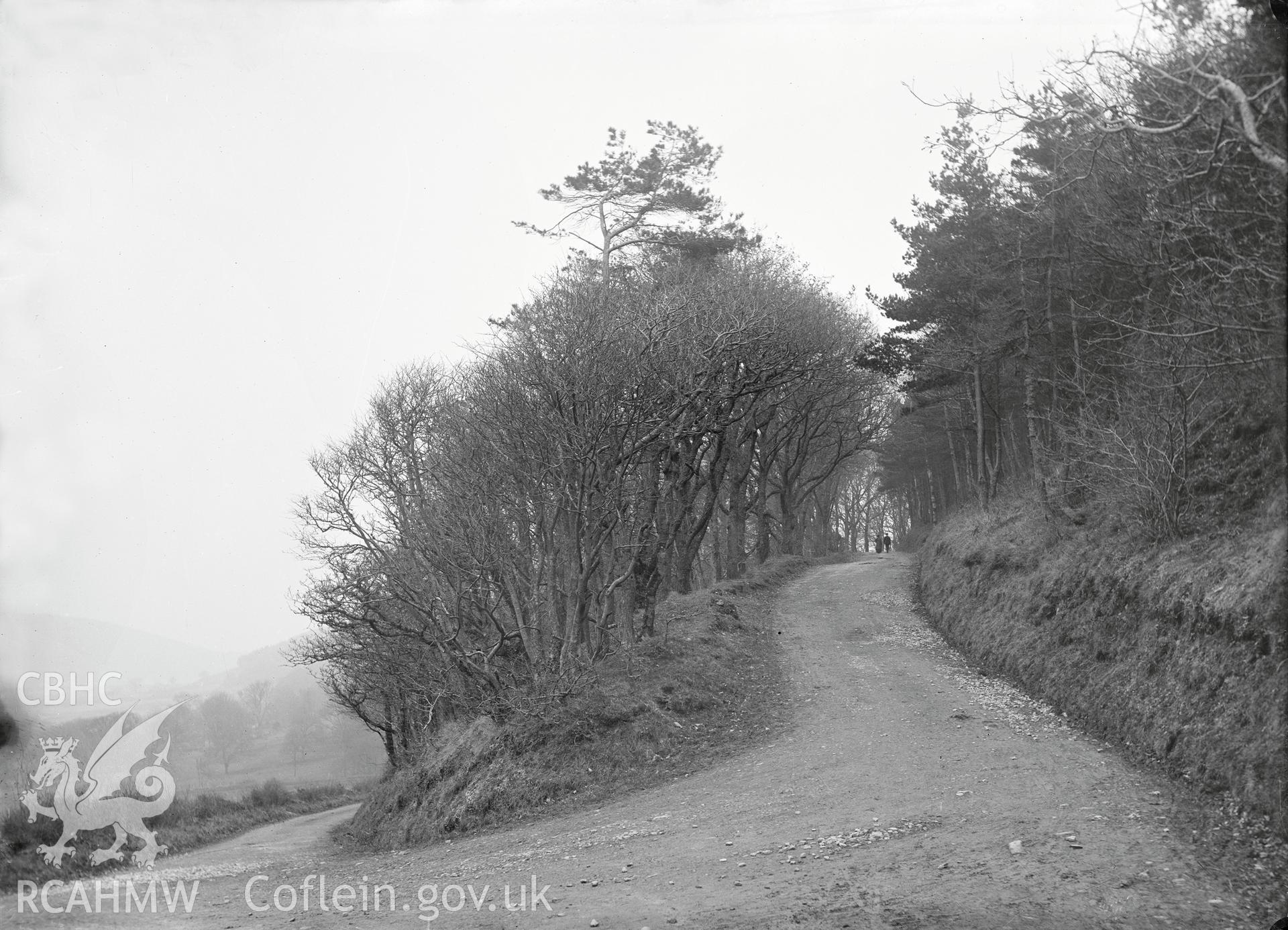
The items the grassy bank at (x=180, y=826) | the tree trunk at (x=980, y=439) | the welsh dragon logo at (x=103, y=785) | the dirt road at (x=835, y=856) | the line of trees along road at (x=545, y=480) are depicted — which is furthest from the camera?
the tree trunk at (x=980, y=439)

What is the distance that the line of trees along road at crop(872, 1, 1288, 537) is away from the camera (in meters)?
6.94

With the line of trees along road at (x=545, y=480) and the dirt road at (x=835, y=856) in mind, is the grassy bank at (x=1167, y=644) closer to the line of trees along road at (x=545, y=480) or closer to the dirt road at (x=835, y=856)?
the dirt road at (x=835, y=856)

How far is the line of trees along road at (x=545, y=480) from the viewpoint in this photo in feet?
43.4

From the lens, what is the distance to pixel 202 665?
13.3m

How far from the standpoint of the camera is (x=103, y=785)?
7.34m

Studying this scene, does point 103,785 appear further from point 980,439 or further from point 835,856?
point 980,439

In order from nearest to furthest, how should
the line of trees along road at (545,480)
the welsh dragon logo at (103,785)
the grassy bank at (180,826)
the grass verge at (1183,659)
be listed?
the grass verge at (1183,659)
the welsh dragon logo at (103,785)
the grassy bank at (180,826)
the line of trees along road at (545,480)

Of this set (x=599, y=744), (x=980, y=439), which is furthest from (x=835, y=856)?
(x=980, y=439)

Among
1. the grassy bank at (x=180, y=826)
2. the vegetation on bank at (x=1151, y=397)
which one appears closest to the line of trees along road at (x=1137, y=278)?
the vegetation on bank at (x=1151, y=397)

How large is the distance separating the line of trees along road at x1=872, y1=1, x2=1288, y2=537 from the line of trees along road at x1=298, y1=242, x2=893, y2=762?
4.43 m

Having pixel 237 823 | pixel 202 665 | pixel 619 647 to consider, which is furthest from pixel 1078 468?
pixel 237 823

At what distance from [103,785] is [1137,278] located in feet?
51.9

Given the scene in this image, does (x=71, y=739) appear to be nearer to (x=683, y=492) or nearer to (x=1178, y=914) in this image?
(x=1178, y=914)

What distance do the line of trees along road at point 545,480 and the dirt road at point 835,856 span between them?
315 cm
